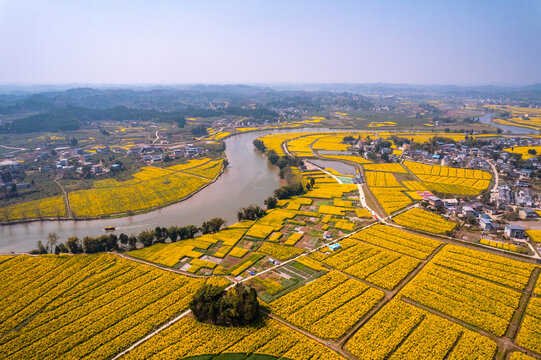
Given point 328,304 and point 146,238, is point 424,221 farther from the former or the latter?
point 146,238

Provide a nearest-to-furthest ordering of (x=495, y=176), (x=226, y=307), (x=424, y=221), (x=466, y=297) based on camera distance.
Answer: (x=226, y=307) → (x=466, y=297) → (x=424, y=221) → (x=495, y=176)

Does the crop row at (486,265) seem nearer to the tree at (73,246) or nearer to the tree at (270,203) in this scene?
the tree at (270,203)

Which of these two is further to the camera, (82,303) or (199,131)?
(199,131)

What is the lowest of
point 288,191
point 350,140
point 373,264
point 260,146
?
point 373,264

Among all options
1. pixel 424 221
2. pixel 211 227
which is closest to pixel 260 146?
pixel 211 227

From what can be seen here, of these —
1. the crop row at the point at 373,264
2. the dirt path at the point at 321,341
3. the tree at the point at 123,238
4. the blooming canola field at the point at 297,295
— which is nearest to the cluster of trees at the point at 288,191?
the blooming canola field at the point at 297,295

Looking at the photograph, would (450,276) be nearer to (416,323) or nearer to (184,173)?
(416,323)
